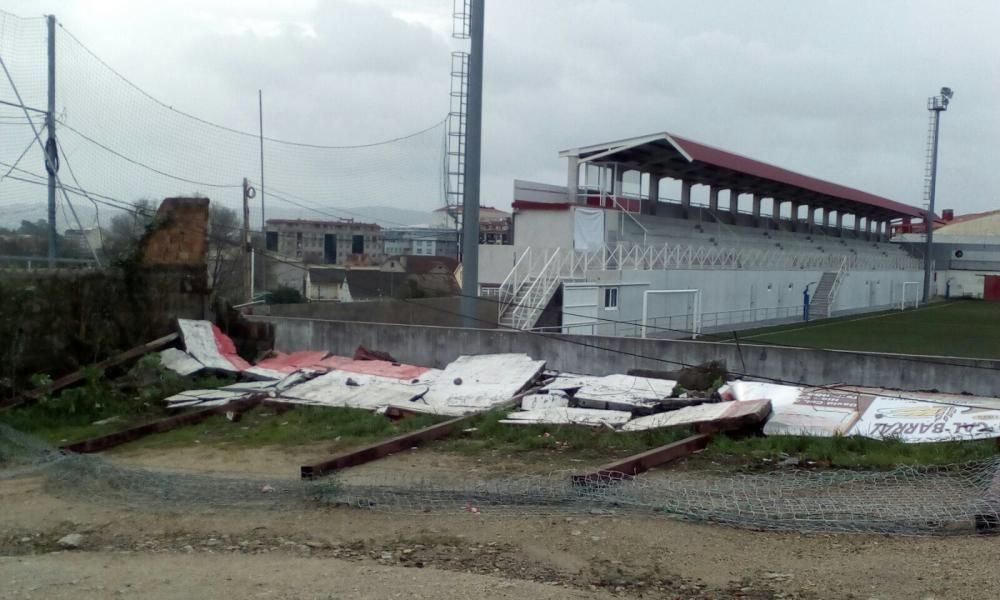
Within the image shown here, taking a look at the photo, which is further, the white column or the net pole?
the white column

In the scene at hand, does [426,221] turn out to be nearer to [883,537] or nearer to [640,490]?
[640,490]

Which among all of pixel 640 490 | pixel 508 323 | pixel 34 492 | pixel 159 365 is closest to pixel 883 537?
pixel 640 490

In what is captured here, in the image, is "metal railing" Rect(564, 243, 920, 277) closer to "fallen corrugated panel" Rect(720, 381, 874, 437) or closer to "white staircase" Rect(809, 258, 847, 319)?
"white staircase" Rect(809, 258, 847, 319)

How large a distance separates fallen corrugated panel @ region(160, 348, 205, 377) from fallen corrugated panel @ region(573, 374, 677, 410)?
7.26 meters

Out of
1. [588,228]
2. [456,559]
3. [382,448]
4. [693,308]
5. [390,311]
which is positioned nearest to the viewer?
[456,559]

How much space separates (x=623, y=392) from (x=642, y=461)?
4.03m

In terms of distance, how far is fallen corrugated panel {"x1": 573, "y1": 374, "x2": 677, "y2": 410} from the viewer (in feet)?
43.2

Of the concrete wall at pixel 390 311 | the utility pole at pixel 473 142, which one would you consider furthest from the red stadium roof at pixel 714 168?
the utility pole at pixel 473 142

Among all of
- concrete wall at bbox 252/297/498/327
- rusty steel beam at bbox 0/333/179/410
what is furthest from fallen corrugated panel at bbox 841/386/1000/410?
concrete wall at bbox 252/297/498/327

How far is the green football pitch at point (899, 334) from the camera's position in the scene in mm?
28781

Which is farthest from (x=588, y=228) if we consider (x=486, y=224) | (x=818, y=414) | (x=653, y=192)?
(x=818, y=414)

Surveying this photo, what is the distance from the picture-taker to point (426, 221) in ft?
89.8

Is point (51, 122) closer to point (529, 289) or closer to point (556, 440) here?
point (556, 440)

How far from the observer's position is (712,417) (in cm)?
1184
